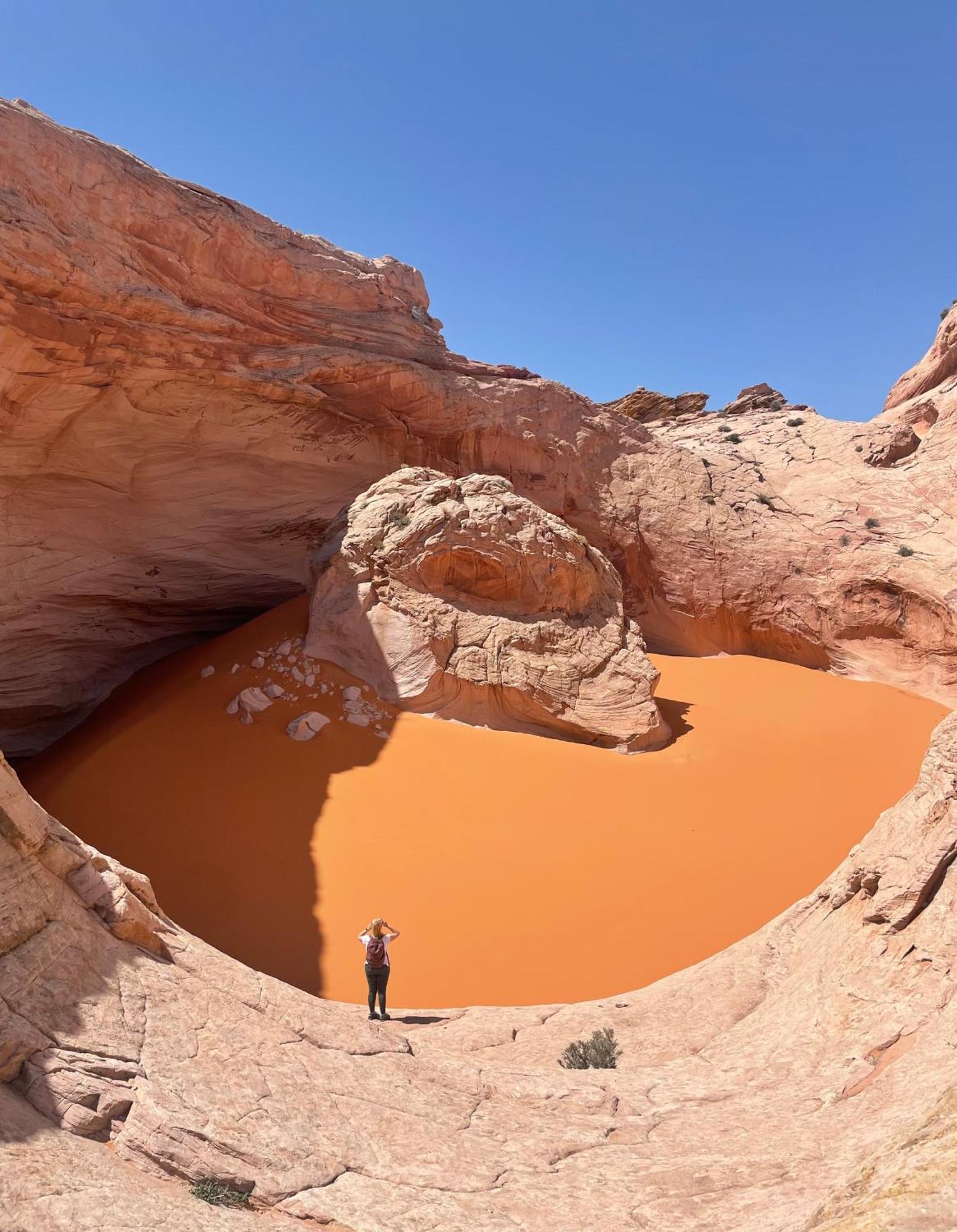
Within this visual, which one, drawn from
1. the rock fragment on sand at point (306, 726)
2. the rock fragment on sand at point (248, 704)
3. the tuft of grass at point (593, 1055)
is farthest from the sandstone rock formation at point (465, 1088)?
the rock fragment on sand at point (248, 704)

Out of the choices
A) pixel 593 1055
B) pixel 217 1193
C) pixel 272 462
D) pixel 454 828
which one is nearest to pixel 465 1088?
pixel 593 1055

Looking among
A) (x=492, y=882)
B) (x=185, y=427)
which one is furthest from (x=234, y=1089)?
(x=185, y=427)

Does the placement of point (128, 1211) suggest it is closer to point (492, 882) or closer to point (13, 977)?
point (13, 977)

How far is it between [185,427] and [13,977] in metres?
11.8

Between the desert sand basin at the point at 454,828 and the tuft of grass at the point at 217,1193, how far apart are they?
12.8 feet

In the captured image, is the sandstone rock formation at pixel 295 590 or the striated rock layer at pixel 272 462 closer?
the sandstone rock formation at pixel 295 590

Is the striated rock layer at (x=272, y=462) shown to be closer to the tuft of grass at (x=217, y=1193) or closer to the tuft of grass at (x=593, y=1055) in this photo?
the tuft of grass at (x=593, y=1055)

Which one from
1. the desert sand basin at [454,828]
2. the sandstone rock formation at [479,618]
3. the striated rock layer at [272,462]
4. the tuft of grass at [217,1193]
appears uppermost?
the striated rock layer at [272,462]

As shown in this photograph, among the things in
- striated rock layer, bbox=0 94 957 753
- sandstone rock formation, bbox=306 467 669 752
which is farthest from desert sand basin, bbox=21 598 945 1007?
striated rock layer, bbox=0 94 957 753

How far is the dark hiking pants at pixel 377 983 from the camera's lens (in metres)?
6.20

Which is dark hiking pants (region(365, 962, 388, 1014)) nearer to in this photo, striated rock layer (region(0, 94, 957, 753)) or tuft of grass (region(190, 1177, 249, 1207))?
tuft of grass (region(190, 1177, 249, 1207))

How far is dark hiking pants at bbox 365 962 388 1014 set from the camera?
6199 mm

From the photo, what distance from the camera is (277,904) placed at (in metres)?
8.20

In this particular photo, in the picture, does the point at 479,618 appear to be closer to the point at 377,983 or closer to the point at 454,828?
the point at 454,828
